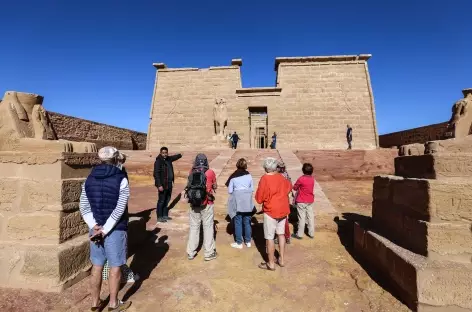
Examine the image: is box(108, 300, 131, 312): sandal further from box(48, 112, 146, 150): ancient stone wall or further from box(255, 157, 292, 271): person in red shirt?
box(48, 112, 146, 150): ancient stone wall

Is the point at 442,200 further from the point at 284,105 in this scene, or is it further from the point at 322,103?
the point at 322,103

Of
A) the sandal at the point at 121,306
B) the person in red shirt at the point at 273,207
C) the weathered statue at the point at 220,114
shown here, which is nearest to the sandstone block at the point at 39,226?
the sandal at the point at 121,306

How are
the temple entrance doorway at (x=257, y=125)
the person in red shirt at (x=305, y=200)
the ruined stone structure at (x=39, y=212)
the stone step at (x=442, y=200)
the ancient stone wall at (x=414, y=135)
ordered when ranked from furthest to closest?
the temple entrance doorway at (x=257, y=125)
the ancient stone wall at (x=414, y=135)
the person in red shirt at (x=305, y=200)
the ruined stone structure at (x=39, y=212)
the stone step at (x=442, y=200)

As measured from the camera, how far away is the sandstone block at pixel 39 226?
9.98 ft

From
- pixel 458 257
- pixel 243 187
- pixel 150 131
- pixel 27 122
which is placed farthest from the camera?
pixel 150 131

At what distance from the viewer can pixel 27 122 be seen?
11.8 ft

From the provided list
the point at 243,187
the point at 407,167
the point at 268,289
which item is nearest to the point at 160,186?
the point at 243,187

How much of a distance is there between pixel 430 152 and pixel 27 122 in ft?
16.9

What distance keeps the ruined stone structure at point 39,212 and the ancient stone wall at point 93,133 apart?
37.3ft

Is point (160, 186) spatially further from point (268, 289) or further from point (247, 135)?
point (247, 135)

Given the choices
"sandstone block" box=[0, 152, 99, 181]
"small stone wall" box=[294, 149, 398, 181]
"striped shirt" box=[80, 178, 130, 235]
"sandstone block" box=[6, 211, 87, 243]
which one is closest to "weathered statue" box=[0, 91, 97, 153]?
"sandstone block" box=[0, 152, 99, 181]

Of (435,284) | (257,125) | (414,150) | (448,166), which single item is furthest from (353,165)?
(257,125)

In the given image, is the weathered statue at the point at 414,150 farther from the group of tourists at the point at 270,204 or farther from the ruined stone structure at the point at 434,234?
the group of tourists at the point at 270,204

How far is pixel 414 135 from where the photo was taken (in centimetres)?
1644
